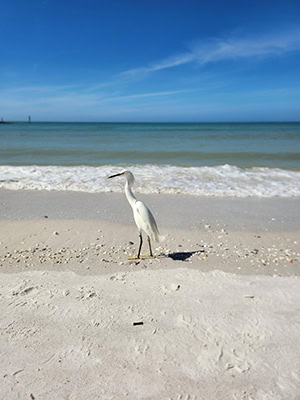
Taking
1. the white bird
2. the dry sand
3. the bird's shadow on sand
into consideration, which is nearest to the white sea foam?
the dry sand

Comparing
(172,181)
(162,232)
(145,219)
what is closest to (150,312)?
(145,219)

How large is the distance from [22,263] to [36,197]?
3565 mm

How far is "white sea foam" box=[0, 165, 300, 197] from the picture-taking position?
26.4 ft

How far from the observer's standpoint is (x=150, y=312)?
2.87 meters

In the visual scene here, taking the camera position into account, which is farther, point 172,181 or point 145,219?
point 172,181

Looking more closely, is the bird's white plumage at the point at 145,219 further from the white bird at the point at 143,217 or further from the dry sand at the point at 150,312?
the dry sand at the point at 150,312

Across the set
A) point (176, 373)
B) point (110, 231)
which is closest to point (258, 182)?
point (110, 231)

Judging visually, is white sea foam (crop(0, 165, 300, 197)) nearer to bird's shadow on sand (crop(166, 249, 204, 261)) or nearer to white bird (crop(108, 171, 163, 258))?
bird's shadow on sand (crop(166, 249, 204, 261))

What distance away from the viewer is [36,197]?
7281mm

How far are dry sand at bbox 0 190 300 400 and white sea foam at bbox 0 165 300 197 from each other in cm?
268

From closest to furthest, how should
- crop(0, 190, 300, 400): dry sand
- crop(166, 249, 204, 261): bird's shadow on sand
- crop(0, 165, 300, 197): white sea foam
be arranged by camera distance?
crop(0, 190, 300, 400): dry sand
crop(166, 249, 204, 261): bird's shadow on sand
crop(0, 165, 300, 197): white sea foam

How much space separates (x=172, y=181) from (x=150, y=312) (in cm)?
656

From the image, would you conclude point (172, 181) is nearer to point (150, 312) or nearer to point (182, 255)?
point (182, 255)

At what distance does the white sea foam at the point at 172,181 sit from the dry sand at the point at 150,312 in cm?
268
